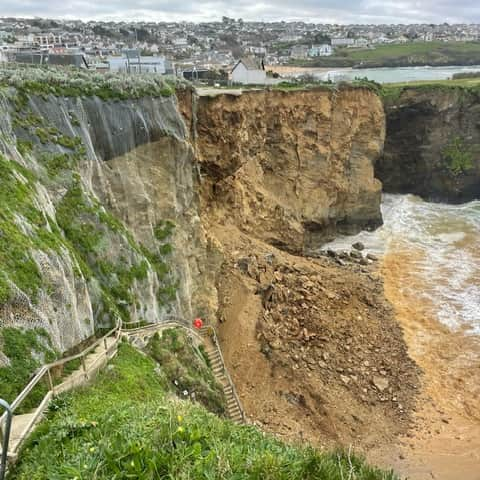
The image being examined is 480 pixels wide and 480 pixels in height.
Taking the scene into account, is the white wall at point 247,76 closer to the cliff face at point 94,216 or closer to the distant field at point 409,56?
the cliff face at point 94,216

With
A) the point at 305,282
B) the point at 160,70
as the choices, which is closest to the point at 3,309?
the point at 305,282

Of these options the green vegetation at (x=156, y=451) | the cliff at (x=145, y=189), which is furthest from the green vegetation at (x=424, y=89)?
the green vegetation at (x=156, y=451)

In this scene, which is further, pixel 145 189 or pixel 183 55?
pixel 183 55

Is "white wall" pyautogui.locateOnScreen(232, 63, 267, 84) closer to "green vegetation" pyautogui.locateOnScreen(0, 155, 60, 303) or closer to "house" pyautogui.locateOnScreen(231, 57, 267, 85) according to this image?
"house" pyautogui.locateOnScreen(231, 57, 267, 85)

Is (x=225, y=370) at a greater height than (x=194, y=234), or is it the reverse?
(x=194, y=234)

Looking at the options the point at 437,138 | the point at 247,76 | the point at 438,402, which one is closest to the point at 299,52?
the point at 437,138

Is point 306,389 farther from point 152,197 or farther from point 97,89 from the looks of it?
point 97,89

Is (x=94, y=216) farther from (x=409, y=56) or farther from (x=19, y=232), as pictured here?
(x=409, y=56)
